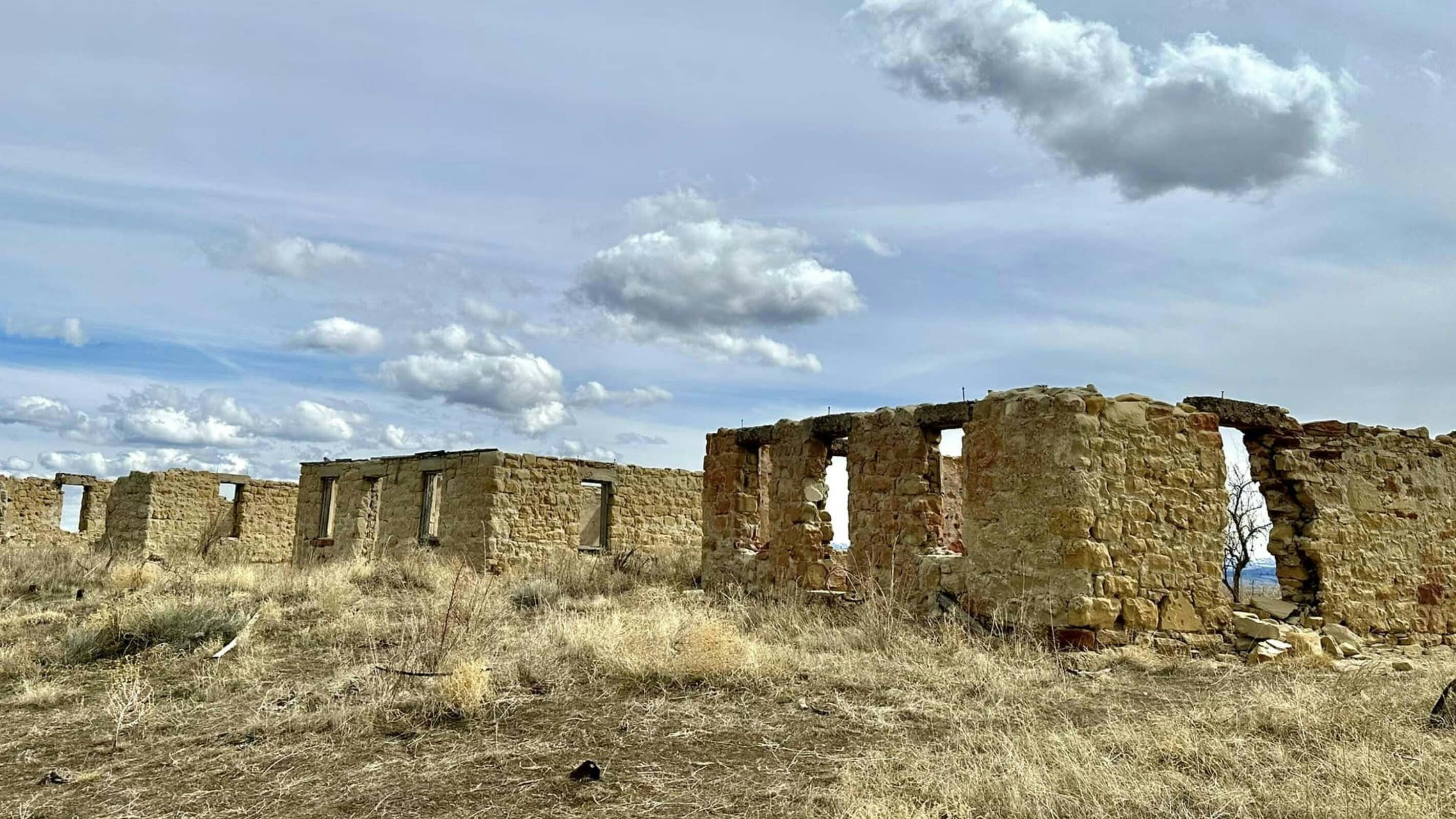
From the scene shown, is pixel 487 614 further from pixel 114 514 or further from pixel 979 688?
pixel 114 514

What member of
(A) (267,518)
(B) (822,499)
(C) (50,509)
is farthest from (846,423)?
(C) (50,509)

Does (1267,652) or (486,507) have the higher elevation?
(486,507)

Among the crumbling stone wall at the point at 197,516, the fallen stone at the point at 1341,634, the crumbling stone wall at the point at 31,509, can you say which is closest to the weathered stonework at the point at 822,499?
the fallen stone at the point at 1341,634

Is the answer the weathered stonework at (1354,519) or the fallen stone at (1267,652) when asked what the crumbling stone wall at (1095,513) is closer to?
the fallen stone at (1267,652)

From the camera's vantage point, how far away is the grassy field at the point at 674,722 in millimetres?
4492

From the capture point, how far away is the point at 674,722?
6023 mm

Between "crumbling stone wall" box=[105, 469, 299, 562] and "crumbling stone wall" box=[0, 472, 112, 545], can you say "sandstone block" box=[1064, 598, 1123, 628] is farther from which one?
"crumbling stone wall" box=[0, 472, 112, 545]

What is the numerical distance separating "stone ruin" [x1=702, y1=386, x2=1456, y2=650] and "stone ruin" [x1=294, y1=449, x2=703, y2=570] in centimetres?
470

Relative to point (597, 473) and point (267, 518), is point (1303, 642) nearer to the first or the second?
point (597, 473)

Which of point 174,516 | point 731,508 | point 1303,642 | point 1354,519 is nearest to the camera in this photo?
point 1303,642

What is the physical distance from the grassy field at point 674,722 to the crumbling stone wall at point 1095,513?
62cm

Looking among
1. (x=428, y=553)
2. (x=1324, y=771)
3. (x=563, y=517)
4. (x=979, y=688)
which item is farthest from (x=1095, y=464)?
(x=428, y=553)

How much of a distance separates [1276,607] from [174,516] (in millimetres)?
20217

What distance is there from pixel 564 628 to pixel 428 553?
8289 mm
